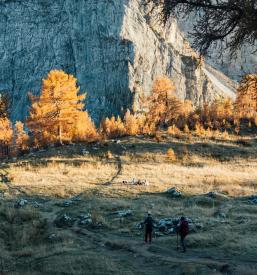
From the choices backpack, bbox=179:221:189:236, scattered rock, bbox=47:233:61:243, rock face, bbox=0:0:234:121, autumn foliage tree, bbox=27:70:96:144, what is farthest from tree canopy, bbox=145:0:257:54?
rock face, bbox=0:0:234:121

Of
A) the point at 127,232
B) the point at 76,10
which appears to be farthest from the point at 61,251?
the point at 76,10

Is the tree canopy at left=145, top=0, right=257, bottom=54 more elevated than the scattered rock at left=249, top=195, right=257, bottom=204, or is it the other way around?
the tree canopy at left=145, top=0, right=257, bottom=54

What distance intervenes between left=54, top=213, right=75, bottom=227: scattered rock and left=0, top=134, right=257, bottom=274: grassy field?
1.16 feet

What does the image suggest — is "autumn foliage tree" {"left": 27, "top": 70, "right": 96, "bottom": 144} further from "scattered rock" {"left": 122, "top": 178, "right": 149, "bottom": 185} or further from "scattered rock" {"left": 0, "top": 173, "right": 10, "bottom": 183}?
"scattered rock" {"left": 122, "top": 178, "right": 149, "bottom": 185}

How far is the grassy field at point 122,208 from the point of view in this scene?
1662cm

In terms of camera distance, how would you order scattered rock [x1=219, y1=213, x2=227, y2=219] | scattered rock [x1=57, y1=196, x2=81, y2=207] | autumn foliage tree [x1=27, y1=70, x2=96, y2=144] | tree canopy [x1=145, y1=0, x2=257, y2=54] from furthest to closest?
autumn foliage tree [x1=27, y1=70, x2=96, y2=144]
scattered rock [x1=57, y1=196, x2=81, y2=207]
scattered rock [x1=219, y1=213, x2=227, y2=219]
tree canopy [x1=145, y1=0, x2=257, y2=54]

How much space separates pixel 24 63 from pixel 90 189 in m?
146

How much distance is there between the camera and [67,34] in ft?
569

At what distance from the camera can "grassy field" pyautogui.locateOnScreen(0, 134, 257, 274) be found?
54.5 feet

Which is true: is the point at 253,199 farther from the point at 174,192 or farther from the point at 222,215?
the point at 174,192

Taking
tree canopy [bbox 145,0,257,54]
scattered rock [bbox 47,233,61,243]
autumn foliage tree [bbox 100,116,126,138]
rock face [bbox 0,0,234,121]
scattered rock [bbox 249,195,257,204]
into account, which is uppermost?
rock face [bbox 0,0,234,121]

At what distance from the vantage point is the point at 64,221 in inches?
946

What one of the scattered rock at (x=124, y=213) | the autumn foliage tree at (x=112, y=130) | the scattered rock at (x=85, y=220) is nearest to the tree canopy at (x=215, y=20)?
the scattered rock at (x=85, y=220)

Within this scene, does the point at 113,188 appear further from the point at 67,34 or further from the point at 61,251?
the point at 67,34
